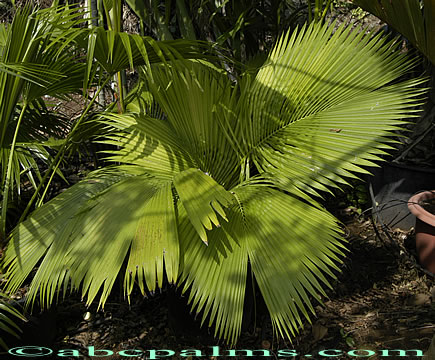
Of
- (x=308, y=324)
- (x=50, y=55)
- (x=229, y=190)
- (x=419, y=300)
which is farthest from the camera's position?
(x=419, y=300)

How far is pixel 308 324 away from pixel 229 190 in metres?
0.71

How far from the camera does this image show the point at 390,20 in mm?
1778

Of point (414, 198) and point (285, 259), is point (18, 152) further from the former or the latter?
point (414, 198)

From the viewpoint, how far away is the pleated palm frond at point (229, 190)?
46.9 inches

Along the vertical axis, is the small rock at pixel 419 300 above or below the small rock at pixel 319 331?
above

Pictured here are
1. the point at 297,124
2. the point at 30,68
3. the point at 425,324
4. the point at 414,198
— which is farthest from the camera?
the point at 414,198

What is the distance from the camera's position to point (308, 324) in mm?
1825

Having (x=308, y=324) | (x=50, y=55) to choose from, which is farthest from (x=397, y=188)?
(x=50, y=55)

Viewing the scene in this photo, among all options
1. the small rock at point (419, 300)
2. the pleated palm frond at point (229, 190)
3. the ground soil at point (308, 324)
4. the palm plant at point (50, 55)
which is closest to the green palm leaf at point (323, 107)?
the pleated palm frond at point (229, 190)

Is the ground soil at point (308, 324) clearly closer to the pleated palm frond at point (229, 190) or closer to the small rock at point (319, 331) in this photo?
the small rock at point (319, 331)

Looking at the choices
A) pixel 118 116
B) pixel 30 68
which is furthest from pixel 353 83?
pixel 30 68

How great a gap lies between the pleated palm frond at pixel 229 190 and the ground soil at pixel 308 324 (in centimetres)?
24

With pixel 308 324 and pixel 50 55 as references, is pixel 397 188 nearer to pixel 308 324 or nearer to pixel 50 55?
pixel 308 324

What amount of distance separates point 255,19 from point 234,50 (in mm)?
208
